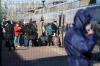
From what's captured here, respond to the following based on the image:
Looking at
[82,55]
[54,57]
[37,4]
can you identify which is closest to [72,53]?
[82,55]

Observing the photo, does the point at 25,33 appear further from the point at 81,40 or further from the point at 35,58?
the point at 81,40

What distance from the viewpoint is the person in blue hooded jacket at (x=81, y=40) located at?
5.24 m

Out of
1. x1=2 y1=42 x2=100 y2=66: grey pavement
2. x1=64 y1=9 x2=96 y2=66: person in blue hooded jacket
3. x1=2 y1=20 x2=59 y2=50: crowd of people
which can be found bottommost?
x1=2 y1=42 x2=100 y2=66: grey pavement

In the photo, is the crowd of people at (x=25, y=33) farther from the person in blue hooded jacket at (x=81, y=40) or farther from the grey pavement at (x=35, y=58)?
the person in blue hooded jacket at (x=81, y=40)

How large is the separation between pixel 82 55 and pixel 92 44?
0.25 meters

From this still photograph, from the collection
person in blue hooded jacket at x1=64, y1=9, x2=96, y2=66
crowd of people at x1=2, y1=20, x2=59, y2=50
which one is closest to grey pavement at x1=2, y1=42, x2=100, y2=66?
crowd of people at x1=2, y1=20, x2=59, y2=50

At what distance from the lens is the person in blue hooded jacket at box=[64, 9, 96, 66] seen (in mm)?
5238

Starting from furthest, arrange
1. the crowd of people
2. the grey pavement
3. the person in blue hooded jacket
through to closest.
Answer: the crowd of people → the grey pavement → the person in blue hooded jacket

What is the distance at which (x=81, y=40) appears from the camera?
527 centimetres

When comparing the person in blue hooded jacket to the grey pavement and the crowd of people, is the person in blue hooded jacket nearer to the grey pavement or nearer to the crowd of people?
the grey pavement

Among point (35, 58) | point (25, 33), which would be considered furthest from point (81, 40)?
point (25, 33)

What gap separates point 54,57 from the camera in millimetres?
10828

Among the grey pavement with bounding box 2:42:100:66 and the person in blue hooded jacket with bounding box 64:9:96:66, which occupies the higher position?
the person in blue hooded jacket with bounding box 64:9:96:66

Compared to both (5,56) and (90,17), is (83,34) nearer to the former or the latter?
(90,17)
